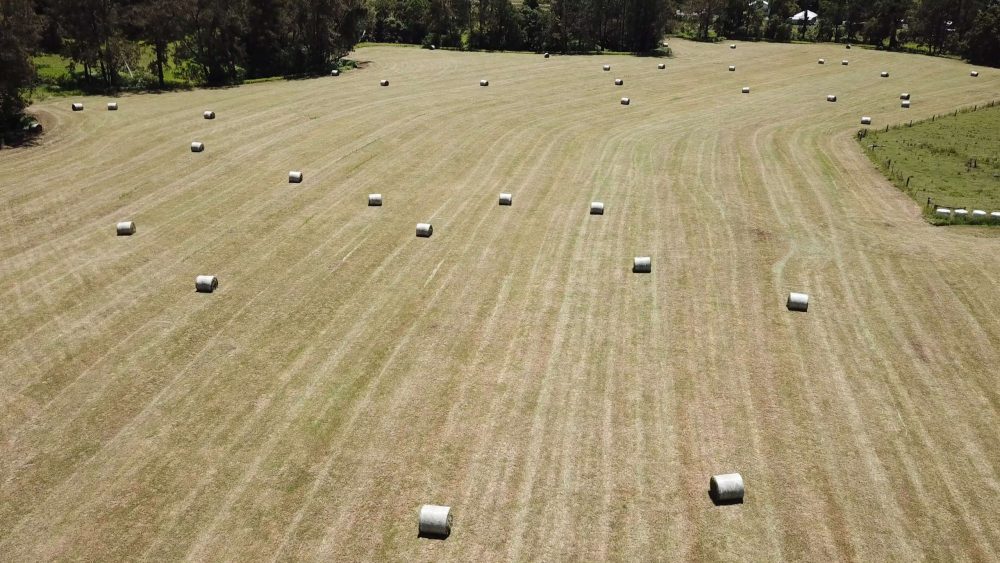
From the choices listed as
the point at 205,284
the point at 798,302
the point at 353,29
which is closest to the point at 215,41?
the point at 353,29

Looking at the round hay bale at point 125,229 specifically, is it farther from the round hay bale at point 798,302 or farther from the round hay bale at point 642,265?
the round hay bale at point 798,302

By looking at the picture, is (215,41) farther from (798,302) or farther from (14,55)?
(798,302)

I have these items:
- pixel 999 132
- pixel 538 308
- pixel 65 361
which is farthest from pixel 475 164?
pixel 999 132

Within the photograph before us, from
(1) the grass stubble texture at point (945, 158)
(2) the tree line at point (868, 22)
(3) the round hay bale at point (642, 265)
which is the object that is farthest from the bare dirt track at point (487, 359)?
(2) the tree line at point (868, 22)

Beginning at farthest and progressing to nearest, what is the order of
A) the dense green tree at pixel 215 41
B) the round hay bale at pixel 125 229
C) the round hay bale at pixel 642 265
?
1. the dense green tree at pixel 215 41
2. the round hay bale at pixel 125 229
3. the round hay bale at pixel 642 265

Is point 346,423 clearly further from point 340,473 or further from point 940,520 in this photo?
point 940,520

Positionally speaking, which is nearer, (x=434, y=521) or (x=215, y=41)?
(x=434, y=521)
